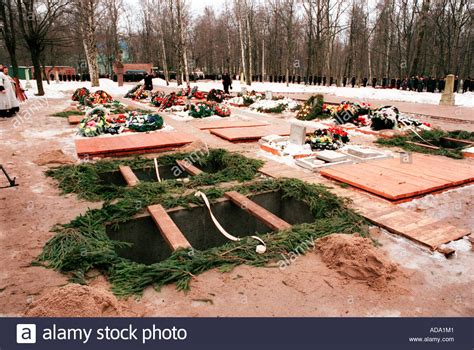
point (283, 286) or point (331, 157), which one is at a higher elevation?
point (331, 157)

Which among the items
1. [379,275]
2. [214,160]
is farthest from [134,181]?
[379,275]

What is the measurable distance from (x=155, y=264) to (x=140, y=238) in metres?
1.33

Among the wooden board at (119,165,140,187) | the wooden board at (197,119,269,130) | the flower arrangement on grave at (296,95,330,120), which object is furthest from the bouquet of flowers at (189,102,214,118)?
the wooden board at (119,165,140,187)

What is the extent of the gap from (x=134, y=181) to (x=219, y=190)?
4.94 ft

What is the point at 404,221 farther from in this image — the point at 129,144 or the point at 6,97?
the point at 6,97

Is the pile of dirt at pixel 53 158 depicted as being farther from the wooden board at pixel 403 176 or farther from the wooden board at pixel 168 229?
the wooden board at pixel 403 176

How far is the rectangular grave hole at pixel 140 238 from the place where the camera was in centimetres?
432

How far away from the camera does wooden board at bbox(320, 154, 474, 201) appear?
5.27m

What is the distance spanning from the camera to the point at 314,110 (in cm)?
1308

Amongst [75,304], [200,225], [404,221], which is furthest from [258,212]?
[75,304]

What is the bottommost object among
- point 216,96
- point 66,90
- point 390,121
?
point 390,121

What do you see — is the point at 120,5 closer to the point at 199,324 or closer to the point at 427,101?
the point at 427,101

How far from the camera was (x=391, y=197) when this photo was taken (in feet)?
16.3

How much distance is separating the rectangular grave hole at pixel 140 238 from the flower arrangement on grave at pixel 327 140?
4708mm
